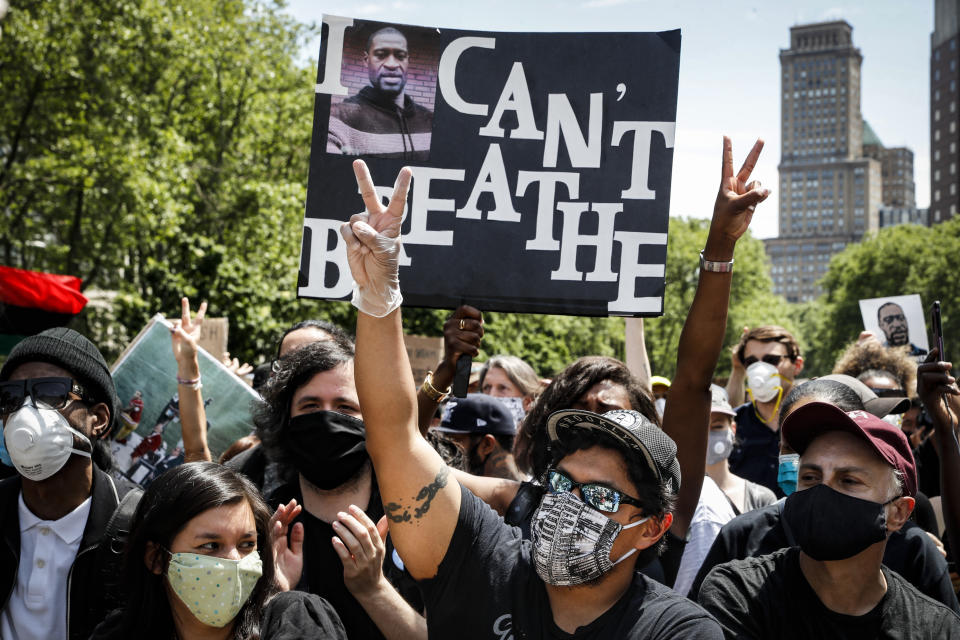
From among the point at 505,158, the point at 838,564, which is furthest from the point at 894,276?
the point at 838,564

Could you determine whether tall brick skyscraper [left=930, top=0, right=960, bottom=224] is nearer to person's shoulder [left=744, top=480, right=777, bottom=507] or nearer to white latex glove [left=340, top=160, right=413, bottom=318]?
person's shoulder [left=744, top=480, right=777, bottom=507]

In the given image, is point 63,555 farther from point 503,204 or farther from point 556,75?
point 556,75

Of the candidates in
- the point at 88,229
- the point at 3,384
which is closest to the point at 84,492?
the point at 3,384

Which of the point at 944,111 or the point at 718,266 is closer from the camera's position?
the point at 718,266

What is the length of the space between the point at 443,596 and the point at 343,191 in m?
1.73

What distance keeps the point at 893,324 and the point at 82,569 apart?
6755 millimetres

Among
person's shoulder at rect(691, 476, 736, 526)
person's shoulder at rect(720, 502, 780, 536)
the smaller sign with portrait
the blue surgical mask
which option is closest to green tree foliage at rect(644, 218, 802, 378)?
the smaller sign with portrait

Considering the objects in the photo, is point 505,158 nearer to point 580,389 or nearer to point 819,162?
point 580,389

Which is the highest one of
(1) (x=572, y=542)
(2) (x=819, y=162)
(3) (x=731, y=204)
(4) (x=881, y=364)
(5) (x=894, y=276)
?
(2) (x=819, y=162)

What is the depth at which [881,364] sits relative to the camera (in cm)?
540

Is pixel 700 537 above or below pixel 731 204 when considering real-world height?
below

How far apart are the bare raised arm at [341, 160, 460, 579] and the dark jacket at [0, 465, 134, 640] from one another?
1310 millimetres

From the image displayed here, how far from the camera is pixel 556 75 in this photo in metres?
3.65

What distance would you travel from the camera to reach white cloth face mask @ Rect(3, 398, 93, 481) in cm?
315
